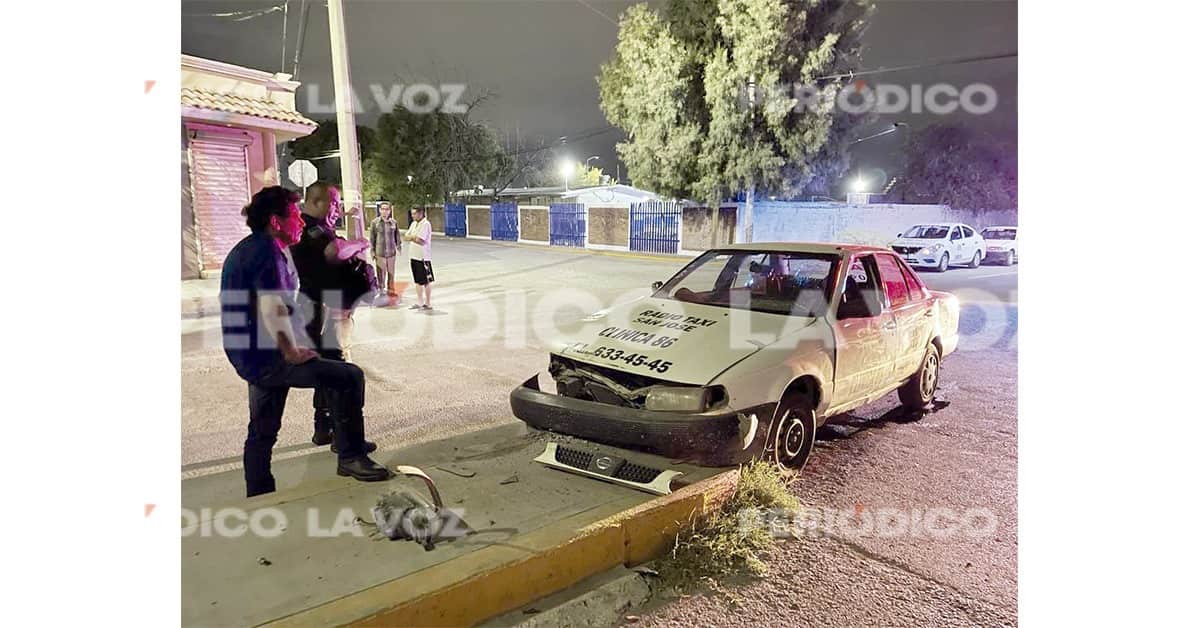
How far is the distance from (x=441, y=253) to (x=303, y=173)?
117 inches

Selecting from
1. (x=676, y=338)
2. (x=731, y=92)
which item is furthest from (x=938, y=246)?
(x=676, y=338)

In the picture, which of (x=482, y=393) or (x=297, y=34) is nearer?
(x=482, y=393)

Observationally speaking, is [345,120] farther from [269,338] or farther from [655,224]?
[655,224]

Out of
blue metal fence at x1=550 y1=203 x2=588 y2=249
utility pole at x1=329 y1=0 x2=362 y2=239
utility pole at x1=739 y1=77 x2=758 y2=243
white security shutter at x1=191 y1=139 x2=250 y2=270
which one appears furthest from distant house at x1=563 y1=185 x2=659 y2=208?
utility pole at x1=329 y1=0 x2=362 y2=239

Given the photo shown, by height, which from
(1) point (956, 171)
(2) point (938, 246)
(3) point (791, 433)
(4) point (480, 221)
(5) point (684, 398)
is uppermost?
(1) point (956, 171)

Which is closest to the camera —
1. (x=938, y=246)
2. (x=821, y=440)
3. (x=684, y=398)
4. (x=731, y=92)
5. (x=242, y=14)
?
(x=684, y=398)

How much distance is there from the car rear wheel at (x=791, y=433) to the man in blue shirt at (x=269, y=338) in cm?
213

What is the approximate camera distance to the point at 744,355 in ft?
11.9

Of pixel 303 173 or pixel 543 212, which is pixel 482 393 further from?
pixel 543 212

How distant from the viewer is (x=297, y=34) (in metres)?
5.80

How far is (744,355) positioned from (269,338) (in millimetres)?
2271

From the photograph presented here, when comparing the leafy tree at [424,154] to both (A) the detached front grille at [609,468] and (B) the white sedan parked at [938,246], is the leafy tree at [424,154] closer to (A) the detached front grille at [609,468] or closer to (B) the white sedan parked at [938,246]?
(A) the detached front grille at [609,468]

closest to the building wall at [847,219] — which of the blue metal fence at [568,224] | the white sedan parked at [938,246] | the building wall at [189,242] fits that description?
the white sedan parked at [938,246]
